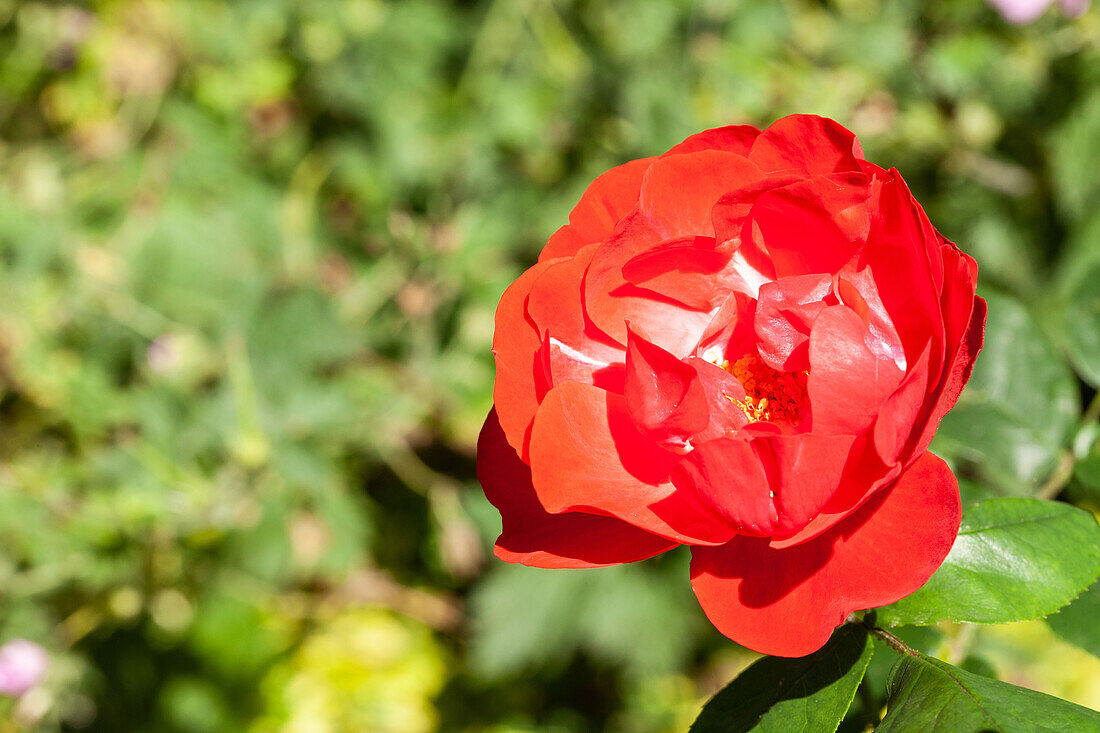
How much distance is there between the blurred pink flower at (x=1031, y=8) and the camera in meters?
1.52

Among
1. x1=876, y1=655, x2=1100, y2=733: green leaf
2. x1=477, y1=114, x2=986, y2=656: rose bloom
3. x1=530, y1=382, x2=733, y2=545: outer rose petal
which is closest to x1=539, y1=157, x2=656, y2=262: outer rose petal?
x1=477, y1=114, x2=986, y2=656: rose bloom

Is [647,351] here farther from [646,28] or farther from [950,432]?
[646,28]

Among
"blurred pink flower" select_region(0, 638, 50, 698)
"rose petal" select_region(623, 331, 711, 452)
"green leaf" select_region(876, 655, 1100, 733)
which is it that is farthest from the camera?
"blurred pink flower" select_region(0, 638, 50, 698)

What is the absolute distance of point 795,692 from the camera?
1.81 ft

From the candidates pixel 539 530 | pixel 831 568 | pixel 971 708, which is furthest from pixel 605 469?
pixel 971 708

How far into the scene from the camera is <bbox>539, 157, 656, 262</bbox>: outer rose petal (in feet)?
1.99

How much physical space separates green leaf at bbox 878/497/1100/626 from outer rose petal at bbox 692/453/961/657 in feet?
0.22

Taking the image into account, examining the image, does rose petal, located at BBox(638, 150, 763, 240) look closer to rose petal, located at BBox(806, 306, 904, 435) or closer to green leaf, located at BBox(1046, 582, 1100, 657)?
rose petal, located at BBox(806, 306, 904, 435)

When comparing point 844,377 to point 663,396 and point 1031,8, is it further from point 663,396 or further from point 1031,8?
point 1031,8

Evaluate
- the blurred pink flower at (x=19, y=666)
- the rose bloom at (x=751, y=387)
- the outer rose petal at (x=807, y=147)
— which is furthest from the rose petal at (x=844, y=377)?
the blurred pink flower at (x=19, y=666)

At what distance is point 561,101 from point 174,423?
41.6 inches

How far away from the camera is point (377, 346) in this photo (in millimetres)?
1814

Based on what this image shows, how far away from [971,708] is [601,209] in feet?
1.36

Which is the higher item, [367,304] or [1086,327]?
[1086,327]
